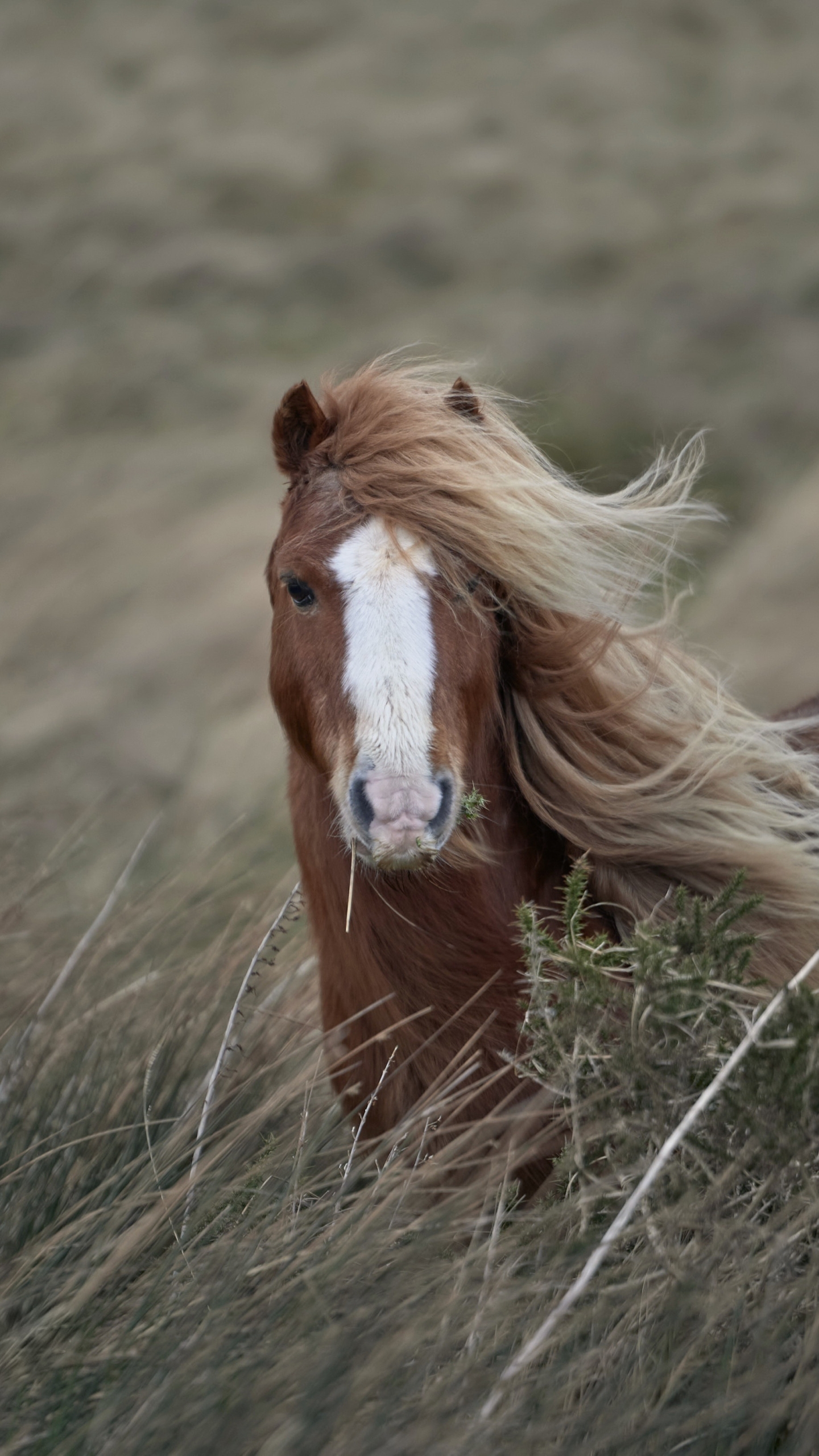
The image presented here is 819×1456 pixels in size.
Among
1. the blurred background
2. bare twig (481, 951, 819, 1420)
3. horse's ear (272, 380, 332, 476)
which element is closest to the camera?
bare twig (481, 951, 819, 1420)

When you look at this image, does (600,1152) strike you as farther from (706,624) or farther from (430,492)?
(706,624)

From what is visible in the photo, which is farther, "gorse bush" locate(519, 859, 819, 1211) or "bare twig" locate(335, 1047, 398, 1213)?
"bare twig" locate(335, 1047, 398, 1213)

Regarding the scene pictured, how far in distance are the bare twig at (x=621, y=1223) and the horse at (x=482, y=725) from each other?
18.1 inches

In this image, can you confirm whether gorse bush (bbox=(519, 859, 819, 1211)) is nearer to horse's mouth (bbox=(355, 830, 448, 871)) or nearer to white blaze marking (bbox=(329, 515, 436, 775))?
horse's mouth (bbox=(355, 830, 448, 871))

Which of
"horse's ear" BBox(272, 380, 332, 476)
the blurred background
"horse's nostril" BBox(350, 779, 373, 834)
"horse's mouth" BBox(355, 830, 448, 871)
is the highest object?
the blurred background

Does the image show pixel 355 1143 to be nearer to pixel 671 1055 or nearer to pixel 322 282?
pixel 671 1055

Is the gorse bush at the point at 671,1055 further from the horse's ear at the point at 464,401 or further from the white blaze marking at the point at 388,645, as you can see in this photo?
the horse's ear at the point at 464,401

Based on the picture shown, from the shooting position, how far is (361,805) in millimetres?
1505

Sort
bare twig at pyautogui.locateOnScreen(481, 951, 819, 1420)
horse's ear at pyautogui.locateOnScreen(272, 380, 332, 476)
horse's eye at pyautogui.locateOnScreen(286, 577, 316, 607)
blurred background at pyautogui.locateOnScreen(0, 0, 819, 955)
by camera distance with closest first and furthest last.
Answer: bare twig at pyautogui.locateOnScreen(481, 951, 819, 1420) → horse's eye at pyautogui.locateOnScreen(286, 577, 316, 607) → horse's ear at pyautogui.locateOnScreen(272, 380, 332, 476) → blurred background at pyautogui.locateOnScreen(0, 0, 819, 955)

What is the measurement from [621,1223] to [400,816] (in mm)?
533

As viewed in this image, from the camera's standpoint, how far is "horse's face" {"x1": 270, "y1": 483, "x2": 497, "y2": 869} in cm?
149

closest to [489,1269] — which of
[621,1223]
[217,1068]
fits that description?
[621,1223]

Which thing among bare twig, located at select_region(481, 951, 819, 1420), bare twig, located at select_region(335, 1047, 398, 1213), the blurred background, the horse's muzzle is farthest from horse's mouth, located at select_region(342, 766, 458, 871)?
the blurred background

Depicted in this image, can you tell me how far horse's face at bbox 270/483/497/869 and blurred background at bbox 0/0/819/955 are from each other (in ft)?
10.3
